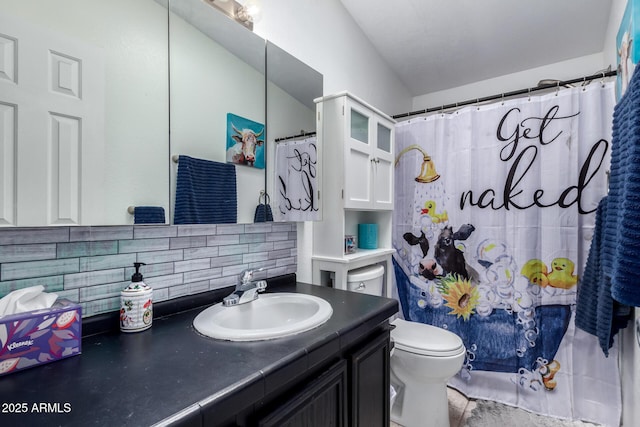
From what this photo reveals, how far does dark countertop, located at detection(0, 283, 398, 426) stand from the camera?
0.53 meters

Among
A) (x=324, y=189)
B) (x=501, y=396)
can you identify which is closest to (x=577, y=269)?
(x=501, y=396)

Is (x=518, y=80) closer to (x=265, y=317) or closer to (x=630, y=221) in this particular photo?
(x=630, y=221)

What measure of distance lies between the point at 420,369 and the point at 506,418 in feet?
2.23

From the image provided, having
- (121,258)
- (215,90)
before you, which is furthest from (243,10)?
(121,258)

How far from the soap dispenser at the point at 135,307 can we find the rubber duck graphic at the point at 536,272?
6.47 ft

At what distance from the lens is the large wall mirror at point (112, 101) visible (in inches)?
27.5

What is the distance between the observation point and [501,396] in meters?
1.87

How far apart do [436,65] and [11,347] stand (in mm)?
2966

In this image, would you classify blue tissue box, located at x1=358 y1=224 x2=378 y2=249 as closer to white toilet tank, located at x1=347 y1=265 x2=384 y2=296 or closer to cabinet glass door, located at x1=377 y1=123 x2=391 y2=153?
white toilet tank, located at x1=347 y1=265 x2=384 y2=296

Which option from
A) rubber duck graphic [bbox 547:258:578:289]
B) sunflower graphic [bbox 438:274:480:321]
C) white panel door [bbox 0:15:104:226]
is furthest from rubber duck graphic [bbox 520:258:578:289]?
white panel door [bbox 0:15:104:226]

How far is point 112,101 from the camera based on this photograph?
0.85 metres

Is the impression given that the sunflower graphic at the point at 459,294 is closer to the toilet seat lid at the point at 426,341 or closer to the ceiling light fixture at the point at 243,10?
the toilet seat lid at the point at 426,341

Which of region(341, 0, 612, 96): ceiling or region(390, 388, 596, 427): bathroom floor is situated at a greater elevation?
region(341, 0, 612, 96): ceiling

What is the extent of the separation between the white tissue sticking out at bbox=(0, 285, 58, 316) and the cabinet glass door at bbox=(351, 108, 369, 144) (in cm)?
137
